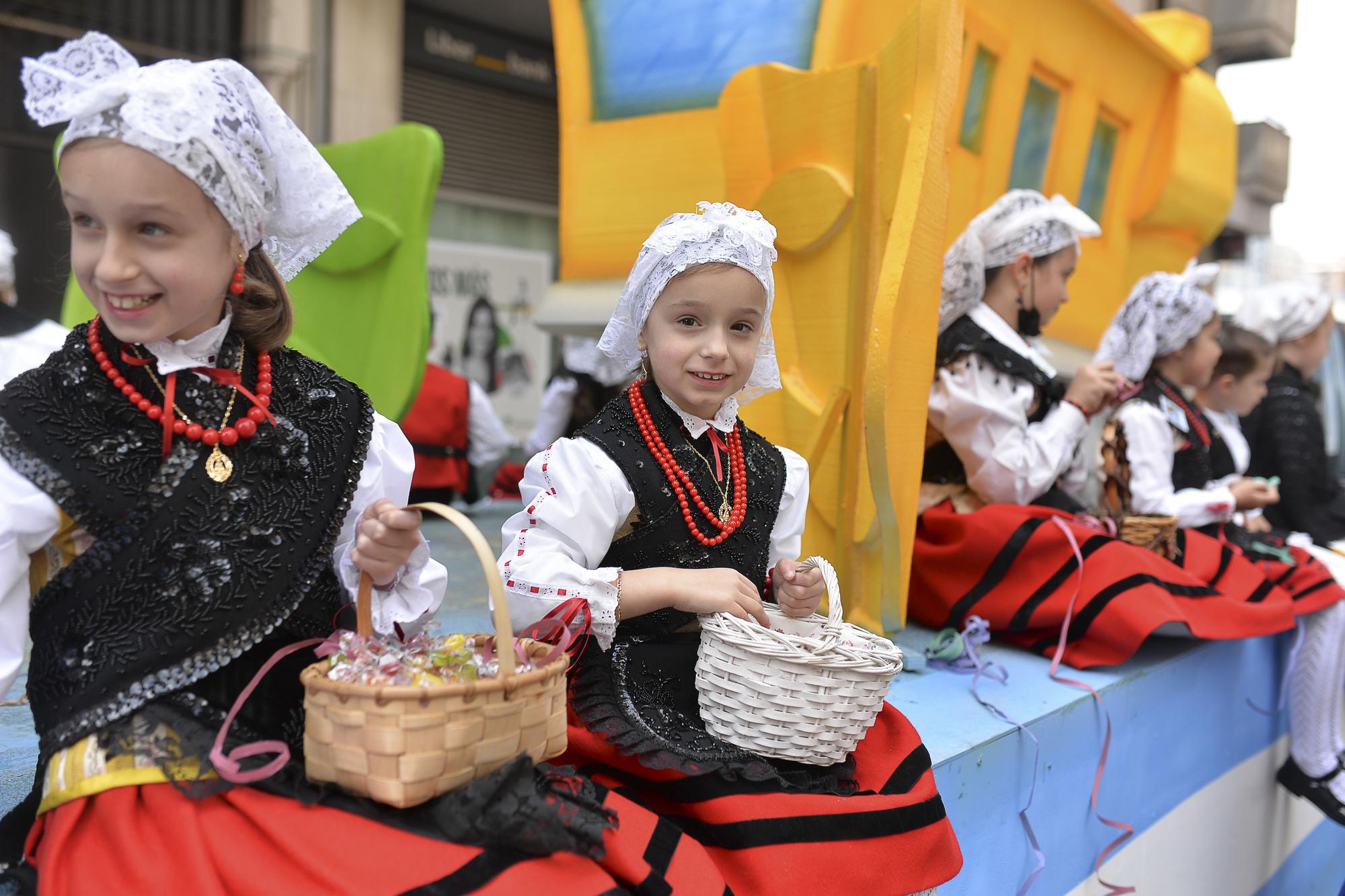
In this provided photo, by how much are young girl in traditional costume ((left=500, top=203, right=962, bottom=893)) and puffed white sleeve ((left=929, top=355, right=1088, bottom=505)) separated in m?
1.24

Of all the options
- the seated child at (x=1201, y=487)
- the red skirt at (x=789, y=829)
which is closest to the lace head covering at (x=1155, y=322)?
the seated child at (x=1201, y=487)

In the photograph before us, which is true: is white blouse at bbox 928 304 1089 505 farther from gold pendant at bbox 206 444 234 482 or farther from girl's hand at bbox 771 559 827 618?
gold pendant at bbox 206 444 234 482

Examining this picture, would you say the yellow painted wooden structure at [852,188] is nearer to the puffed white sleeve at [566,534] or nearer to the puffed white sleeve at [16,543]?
the puffed white sleeve at [566,534]

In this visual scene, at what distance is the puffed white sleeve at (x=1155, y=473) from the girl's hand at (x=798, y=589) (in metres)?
2.01

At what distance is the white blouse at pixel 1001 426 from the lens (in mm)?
3023

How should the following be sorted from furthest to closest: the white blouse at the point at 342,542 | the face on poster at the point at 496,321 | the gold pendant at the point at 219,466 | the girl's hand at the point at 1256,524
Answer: the face on poster at the point at 496,321 < the girl's hand at the point at 1256,524 < the gold pendant at the point at 219,466 < the white blouse at the point at 342,542

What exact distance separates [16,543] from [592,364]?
A: 15.2 ft

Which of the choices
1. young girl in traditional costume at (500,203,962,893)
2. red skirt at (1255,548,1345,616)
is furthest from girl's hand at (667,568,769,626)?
red skirt at (1255,548,1345,616)

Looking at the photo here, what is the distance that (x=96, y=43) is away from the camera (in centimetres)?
132

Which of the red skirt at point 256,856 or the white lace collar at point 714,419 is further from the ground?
the white lace collar at point 714,419

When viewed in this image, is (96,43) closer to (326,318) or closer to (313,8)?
(326,318)

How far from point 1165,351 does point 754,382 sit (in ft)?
7.40

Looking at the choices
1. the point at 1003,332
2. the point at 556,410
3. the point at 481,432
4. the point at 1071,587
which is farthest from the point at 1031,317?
the point at 556,410

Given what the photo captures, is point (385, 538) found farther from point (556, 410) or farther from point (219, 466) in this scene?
point (556, 410)
